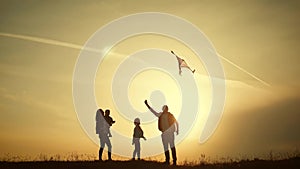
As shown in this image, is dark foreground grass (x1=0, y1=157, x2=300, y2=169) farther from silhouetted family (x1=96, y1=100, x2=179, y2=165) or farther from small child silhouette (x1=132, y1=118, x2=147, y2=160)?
small child silhouette (x1=132, y1=118, x2=147, y2=160)

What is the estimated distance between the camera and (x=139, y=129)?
22812 mm

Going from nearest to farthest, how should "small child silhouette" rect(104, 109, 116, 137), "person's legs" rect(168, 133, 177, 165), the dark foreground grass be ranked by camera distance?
the dark foreground grass, "person's legs" rect(168, 133, 177, 165), "small child silhouette" rect(104, 109, 116, 137)

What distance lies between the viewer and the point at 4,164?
19688 mm

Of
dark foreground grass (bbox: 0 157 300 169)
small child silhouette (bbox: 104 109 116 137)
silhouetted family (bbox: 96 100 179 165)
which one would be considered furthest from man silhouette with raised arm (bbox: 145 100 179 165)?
small child silhouette (bbox: 104 109 116 137)

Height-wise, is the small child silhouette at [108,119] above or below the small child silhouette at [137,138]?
above

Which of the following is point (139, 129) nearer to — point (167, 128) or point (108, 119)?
point (108, 119)

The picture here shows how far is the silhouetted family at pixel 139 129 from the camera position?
2067 cm

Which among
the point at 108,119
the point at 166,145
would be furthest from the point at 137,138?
the point at 166,145

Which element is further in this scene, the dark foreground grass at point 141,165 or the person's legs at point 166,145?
the person's legs at point 166,145

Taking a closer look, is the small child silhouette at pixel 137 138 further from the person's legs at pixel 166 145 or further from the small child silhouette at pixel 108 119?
the person's legs at pixel 166 145

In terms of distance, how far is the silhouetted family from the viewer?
67.8 ft

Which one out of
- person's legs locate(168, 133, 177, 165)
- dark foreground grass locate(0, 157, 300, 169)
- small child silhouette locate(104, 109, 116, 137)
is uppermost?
small child silhouette locate(104, 109, 116, 137)

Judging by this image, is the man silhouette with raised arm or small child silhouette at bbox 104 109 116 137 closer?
the man silhouette with raised arm

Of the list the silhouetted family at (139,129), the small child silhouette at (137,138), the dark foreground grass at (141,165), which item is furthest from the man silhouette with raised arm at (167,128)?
the small child silhouette at (137,138)
